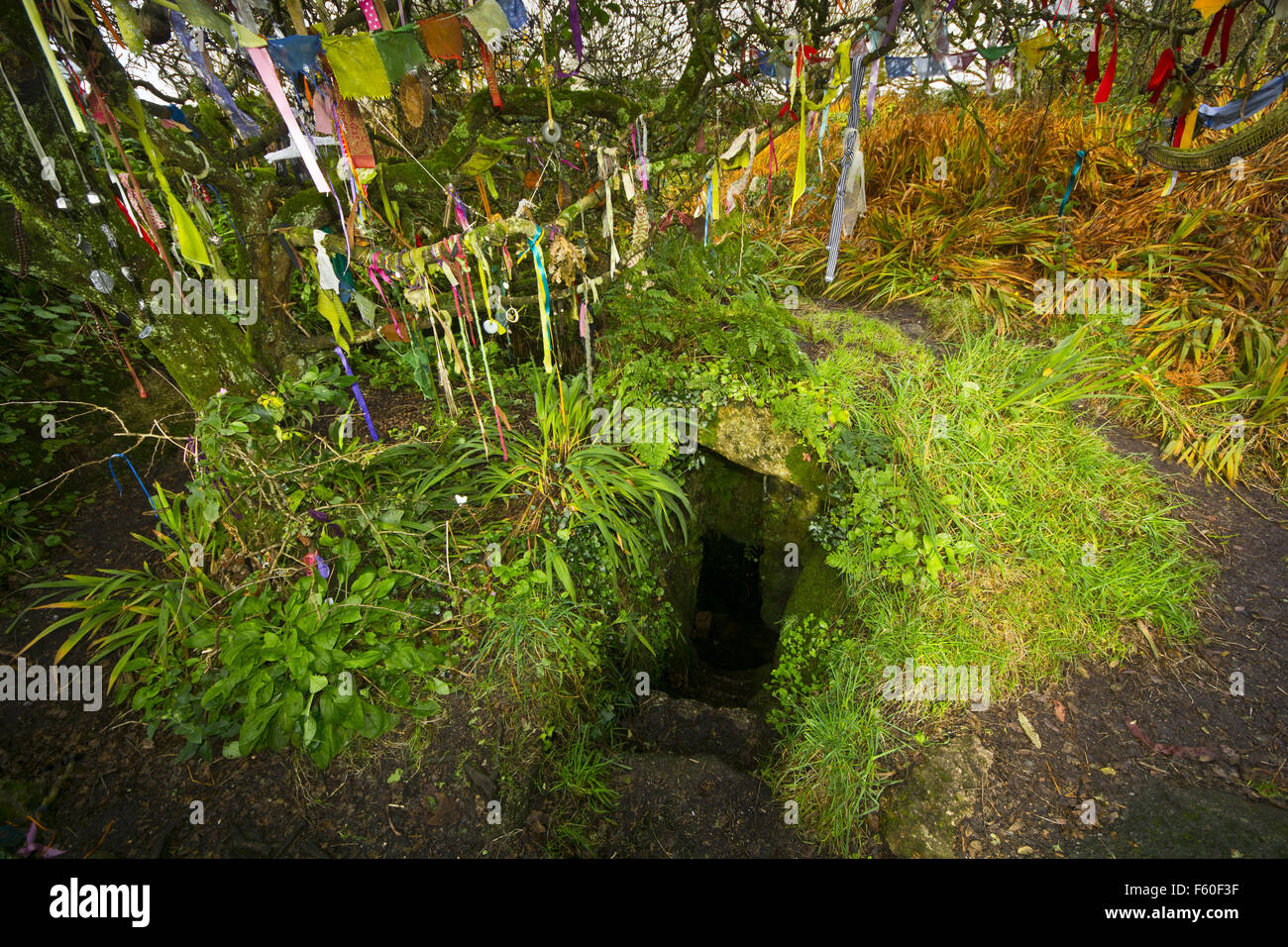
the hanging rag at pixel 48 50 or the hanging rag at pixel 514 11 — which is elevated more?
the hanging rag at pixel 514 11

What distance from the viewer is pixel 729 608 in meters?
3.54

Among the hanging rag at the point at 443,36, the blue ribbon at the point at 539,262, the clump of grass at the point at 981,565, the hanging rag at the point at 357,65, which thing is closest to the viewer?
the hanging rag at the point at 357,65

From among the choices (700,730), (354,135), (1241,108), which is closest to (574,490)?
(700,730)

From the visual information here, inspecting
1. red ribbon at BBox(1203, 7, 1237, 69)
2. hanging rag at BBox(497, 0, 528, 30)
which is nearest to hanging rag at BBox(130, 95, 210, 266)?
hanging rag at BBox(497, 0, 528, 30)

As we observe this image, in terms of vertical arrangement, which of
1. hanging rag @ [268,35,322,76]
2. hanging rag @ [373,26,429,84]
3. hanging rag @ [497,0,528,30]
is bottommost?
hanging rag @ [268,35,322,76]

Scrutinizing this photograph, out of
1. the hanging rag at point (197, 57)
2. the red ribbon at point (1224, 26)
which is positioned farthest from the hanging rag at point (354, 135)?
the red ribbon at point (1224, 26)

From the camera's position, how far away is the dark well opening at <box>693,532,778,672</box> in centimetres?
331

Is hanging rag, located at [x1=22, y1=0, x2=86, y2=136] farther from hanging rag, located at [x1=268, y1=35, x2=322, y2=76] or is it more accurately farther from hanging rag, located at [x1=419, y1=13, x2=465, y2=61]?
hanging rag, located at [x1=419, y1=13, x2=465, y2=61]

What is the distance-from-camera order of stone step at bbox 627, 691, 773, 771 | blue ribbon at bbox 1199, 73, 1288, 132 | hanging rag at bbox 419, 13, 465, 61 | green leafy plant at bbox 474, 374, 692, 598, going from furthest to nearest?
blue ribbon at bbox 1199, 73, 1288, 132 < green leafy plant at bbox 474, 374, 692, 598 < stone step at bbox 627, 691, 773, 771 < hanging rag at bbox 419, 13, 465, 61

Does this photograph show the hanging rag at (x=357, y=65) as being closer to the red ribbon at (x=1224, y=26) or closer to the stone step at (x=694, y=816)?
the stone step at (x=694, y=816)

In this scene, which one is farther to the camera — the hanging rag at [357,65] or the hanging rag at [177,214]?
the hanging rag at [177,214]

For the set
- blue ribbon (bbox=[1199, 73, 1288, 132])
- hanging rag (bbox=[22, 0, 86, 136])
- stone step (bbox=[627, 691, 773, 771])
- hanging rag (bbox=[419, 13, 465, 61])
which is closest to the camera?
hanging rag (bbox=[22, 0, 86, 136])

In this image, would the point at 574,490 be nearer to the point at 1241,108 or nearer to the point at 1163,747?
the point at 1163,747

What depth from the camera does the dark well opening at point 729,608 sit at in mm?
3312
